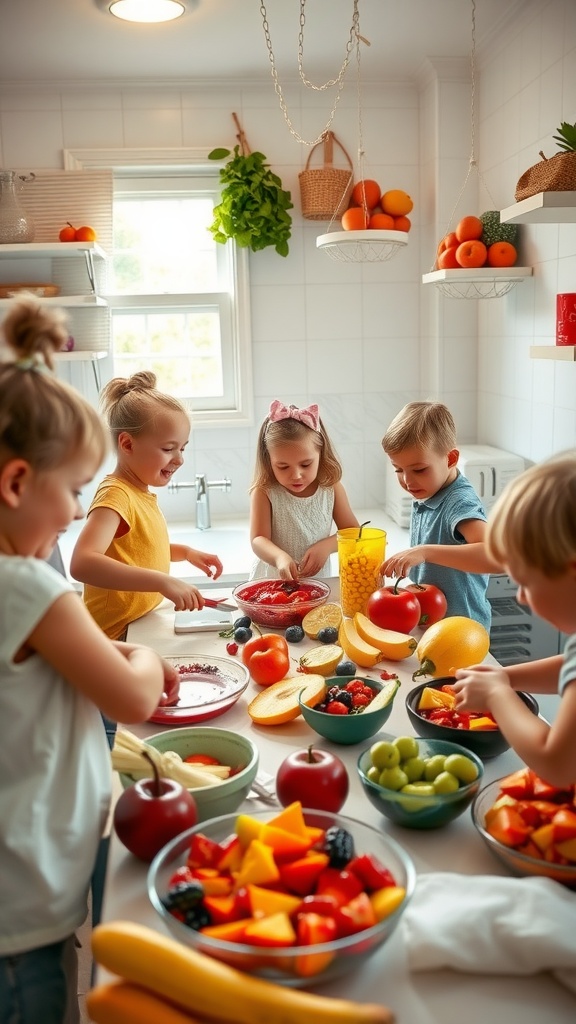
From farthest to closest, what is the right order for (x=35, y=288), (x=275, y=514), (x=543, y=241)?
1. (x=35, y=288)
2. (x=543, y=241)
3. (x=275, y=514)

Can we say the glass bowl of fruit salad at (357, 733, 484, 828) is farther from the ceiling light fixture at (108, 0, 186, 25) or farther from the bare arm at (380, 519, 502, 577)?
the ceiling light fixture at (108, 0, 186, 25)

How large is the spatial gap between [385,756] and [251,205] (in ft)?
9.12

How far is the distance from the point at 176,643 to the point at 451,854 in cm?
85

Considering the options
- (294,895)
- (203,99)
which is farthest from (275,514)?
(203,99)

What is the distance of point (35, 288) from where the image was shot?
129 inches

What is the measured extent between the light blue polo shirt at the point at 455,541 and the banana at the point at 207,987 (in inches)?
47.4

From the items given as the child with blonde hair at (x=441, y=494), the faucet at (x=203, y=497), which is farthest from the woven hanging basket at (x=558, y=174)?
the faucet at (x=203, y=497)

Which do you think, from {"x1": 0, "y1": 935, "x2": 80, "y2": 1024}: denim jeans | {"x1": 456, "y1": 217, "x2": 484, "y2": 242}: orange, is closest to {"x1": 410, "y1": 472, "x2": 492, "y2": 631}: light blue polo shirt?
{"x1": 0, "y1": 935, "x2": 80, "y2": 1024}: denim jeans

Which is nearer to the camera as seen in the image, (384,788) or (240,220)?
(384,788)

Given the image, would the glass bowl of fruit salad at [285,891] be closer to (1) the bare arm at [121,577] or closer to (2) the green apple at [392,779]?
(2) the green apple at [392,779]

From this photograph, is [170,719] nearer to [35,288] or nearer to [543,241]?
[543,241]

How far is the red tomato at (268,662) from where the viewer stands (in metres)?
1.48

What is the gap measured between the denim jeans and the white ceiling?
8.76 feet

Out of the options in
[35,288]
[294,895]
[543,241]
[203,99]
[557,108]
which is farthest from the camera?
[203,99]
